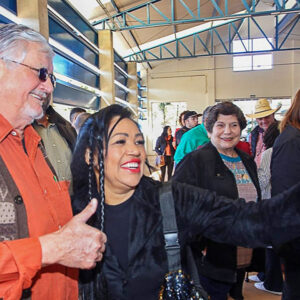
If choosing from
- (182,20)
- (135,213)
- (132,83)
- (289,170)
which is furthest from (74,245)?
(132,83)

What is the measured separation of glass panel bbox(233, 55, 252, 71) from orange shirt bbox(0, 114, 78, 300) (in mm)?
14355

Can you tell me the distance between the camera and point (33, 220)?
1.09 metres

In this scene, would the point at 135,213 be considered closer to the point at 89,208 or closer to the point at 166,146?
the point at 89,208

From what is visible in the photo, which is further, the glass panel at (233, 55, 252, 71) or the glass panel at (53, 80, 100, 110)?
the glass panel at (233, 55, 252, 71)

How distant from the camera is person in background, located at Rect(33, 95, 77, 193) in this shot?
57.9 inches

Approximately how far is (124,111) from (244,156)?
49.3 inches

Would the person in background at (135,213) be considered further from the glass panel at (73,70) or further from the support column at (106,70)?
the support column at (106,70)

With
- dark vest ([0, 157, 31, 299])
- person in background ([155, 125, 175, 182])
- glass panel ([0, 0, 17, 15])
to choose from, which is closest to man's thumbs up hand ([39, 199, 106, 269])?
dark vest ([0, 157, 31, 299])

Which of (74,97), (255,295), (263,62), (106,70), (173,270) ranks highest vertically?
(263,62)

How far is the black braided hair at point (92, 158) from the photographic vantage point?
1.40 metres

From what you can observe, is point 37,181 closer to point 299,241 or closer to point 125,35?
point 299,241

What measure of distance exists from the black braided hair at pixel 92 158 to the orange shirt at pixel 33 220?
116mm

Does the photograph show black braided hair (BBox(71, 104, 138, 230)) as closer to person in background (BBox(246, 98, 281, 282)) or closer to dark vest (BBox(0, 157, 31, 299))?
dark vest (BBox(0, 157, 31, 299))

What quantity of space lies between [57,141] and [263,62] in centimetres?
1423
